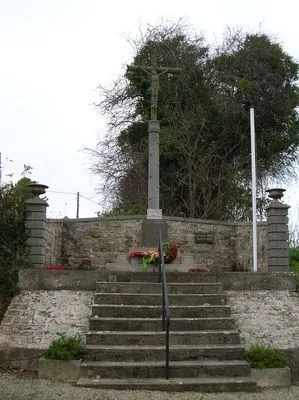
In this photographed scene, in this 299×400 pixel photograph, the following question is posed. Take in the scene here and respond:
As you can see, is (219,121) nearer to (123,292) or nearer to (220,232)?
(220,232)

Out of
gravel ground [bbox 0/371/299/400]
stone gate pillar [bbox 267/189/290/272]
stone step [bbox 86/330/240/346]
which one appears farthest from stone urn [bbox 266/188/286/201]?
gravel ground [bbox 0/371/299/400]

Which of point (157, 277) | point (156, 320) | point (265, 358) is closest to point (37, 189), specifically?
point (157, 277)

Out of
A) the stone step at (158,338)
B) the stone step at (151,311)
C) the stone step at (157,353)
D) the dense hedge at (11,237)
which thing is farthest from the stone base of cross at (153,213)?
the stone step at (157,353)

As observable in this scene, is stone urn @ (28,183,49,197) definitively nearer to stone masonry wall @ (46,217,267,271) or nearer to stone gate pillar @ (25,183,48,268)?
stone gate pillar @ (25,183,48,268)

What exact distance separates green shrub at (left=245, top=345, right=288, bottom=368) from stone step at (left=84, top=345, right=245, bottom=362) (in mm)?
151

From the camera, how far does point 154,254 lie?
1138cm

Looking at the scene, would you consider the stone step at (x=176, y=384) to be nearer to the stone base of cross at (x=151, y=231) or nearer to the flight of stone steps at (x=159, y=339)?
the flight of stone steps at (x=159, y=339)

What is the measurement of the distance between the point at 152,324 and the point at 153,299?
61 cm

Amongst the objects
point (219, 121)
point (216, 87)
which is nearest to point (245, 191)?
point (219, 121)

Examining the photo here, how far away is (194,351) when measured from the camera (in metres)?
6.47

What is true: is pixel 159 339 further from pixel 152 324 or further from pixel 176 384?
pixel 176 384

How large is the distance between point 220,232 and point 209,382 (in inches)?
306

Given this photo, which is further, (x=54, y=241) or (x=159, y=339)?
(x=54, y=241)

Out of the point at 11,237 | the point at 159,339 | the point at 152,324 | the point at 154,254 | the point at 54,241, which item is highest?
the point at 54,241
